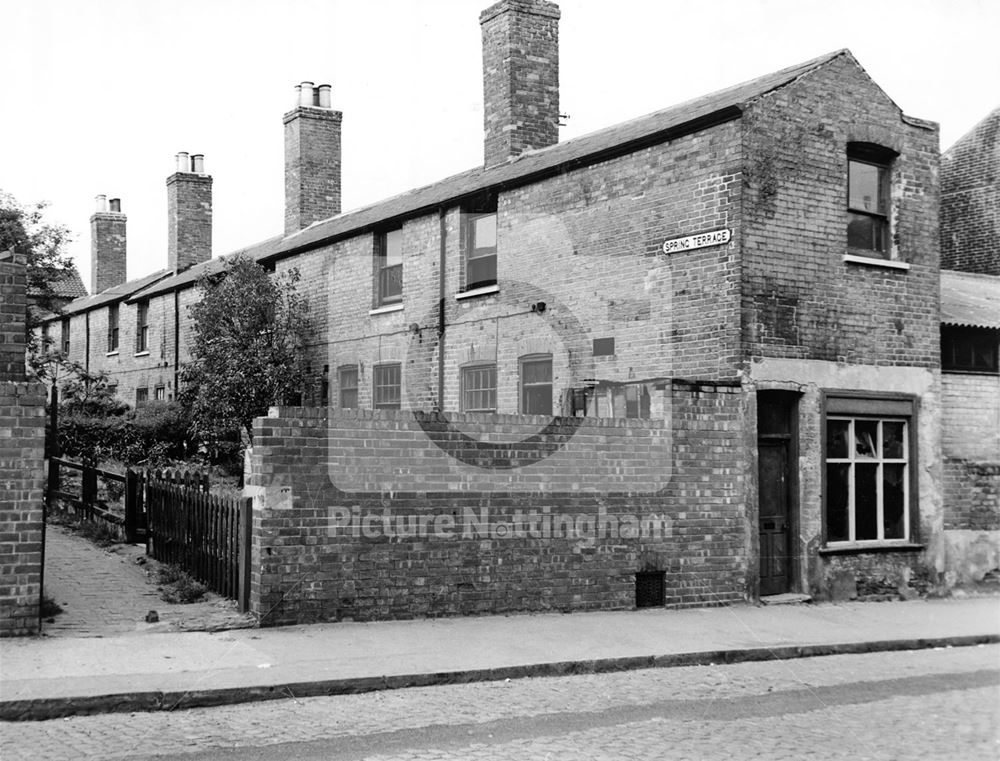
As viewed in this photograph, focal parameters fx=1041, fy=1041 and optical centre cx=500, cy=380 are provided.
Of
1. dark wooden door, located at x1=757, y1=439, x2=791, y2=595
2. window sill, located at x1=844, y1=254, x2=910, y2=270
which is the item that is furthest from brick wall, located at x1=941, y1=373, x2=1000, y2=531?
dark wooden door, located at x1=757, y1=439, x2=791, y2=595

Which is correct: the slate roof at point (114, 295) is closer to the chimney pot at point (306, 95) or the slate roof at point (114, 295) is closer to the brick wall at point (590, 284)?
the chimney pot at point (306, 95)

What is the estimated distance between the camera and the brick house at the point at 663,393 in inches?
420

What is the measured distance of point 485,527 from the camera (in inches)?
441

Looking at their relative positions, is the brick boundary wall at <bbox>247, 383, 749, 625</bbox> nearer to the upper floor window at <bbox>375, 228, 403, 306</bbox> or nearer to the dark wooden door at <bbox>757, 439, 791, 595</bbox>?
the dark wooden door at <bbox>757, 439, 791, 595</bbox>

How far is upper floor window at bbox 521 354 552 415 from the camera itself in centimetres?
1598

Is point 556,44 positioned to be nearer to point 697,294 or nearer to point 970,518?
point 697,294

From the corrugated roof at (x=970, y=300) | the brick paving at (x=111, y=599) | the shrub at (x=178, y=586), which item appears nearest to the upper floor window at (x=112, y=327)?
the brick paving at (x=111, y=599)

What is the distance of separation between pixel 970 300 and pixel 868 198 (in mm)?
3383

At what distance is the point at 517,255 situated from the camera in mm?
16656

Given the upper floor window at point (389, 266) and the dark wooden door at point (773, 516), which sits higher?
the upper floor window at point (389, 266)

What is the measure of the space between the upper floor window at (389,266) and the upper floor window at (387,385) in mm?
1273

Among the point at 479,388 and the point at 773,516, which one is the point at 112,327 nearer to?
the point at 479,388

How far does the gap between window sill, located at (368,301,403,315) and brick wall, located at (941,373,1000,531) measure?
9451 millimetres

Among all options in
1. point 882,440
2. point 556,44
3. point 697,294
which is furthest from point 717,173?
point 556,44
